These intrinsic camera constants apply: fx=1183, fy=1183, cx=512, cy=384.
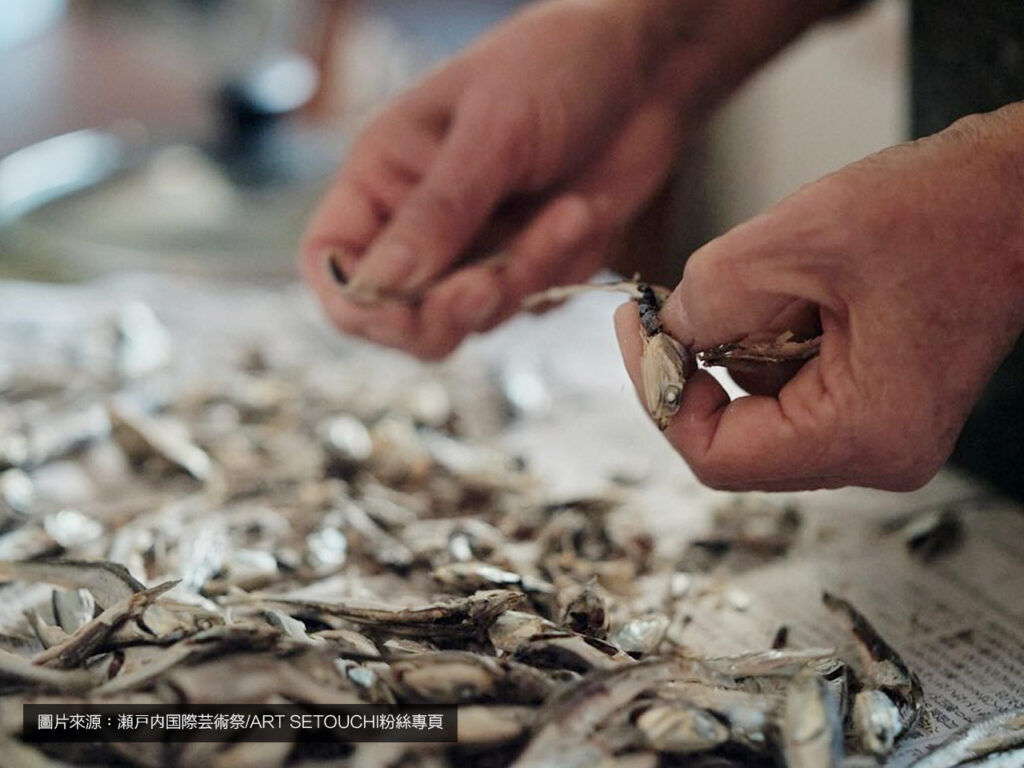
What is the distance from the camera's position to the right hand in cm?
73

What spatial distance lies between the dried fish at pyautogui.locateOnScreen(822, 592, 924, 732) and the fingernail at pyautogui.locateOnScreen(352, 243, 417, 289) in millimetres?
327

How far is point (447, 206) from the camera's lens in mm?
735

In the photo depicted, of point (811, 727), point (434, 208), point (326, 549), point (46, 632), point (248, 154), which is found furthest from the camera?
point (248, 154)

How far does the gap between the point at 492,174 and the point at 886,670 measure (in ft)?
1.30

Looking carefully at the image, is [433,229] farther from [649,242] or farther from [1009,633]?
[1009,633]

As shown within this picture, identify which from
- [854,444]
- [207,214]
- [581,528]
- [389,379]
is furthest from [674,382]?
[207,214]

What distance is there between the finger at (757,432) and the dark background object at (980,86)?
26cm

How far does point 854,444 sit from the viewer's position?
451mm

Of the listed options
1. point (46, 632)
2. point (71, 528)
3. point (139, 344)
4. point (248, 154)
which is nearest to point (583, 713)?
point (46, 632)

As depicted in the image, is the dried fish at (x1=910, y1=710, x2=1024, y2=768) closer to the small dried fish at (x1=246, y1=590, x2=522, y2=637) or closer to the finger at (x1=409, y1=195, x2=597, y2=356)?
the small dried fish at (x1=246, y1=590, x2=522, y2=637)

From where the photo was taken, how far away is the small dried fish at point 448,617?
48 cm

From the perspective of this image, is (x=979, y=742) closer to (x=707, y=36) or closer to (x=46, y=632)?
(x=46, y=632)

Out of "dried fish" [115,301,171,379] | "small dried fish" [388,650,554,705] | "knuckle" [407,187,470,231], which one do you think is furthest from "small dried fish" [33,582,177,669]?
"dried fish" [115,301,171,379]

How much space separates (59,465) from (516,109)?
37 centimetres
